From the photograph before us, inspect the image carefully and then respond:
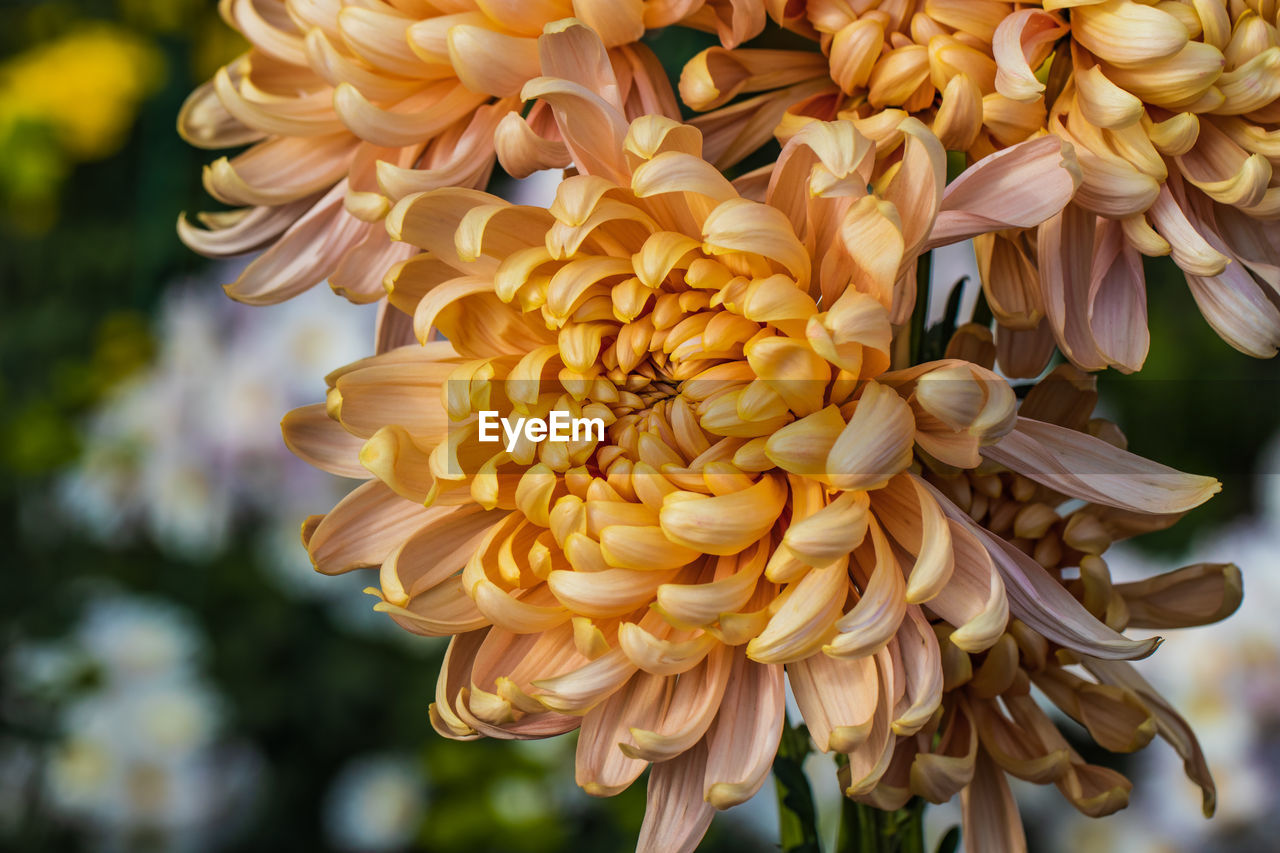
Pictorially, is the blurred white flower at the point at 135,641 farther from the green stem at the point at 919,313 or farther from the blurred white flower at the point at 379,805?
the green stem at the point at 919,313

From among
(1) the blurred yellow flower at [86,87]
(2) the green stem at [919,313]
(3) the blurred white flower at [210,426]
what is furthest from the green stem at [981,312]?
(1) the blurred yellow flower at [86,87]

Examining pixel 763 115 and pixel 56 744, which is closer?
pixel 763 115

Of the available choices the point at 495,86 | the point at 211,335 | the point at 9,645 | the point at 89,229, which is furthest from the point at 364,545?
the point at 89,229

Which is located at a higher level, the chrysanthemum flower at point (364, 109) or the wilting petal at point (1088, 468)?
the chrysanthemum flower at point (364, 109)

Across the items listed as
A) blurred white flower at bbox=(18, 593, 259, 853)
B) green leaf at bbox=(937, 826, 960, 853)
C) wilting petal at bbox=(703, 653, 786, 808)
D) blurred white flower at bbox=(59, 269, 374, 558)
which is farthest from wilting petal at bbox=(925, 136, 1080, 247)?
blurred white flower at bbox=(18, 593, 259, 853)

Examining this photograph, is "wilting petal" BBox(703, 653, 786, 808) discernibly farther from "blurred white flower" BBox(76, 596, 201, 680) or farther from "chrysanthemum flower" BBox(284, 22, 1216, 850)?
"blurred white flower" BBox(76, 596, 201, 680)

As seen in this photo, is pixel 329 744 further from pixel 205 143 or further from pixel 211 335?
pixel 205 143

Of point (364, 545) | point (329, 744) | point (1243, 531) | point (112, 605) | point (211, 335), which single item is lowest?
point (329, 744)

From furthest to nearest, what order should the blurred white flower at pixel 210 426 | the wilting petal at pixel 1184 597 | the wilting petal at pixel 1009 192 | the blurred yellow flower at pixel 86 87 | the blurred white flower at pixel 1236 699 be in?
the blurred yellow flower at pixel 86 87
the blurred white flower at pixel 210 426
the blurred white flower at pixel 1236 699
the wilting petal at pixel 1184 597
the wilting petal at pixel 1009 192
